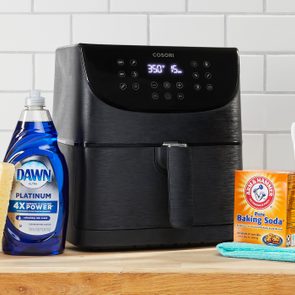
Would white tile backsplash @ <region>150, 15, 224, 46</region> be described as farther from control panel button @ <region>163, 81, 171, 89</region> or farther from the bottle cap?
the bottle cap

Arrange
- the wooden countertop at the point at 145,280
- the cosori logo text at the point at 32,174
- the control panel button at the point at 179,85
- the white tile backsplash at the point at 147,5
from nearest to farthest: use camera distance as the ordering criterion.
→ the wooden countertop at the point at 145,280 < the cosori logo text at the point at 32,174 < the control panel button at the point at 179,85 < the white tile backsplash at the point at 147,5

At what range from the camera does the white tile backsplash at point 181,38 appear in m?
1.83

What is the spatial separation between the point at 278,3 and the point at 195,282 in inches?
32.9

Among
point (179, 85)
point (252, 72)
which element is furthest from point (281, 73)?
point (179, 85)

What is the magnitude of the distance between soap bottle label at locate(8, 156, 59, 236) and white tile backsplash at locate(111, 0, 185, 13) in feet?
1.90

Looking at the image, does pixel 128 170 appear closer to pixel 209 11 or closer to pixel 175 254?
pixel 175 254

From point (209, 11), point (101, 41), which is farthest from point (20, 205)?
point (209, 11)

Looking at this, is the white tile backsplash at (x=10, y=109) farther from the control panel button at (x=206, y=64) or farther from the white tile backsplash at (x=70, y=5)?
the control panel button at (x=206, y=64)

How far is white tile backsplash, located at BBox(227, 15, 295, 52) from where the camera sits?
1837mm

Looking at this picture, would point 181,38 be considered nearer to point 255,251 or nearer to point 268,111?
point 268,111

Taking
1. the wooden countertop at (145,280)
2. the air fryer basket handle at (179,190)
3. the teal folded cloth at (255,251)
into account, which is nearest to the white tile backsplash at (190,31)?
the air fryer basket handle at (179,190)

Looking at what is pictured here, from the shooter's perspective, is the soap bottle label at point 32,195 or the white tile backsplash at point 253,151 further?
the white tile backsplash at point 253,151

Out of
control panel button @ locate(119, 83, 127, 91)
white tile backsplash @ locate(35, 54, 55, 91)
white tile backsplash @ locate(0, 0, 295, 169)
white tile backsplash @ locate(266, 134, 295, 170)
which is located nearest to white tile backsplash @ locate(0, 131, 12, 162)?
white tile backsplash @ locate(0, 0, 295, 169)

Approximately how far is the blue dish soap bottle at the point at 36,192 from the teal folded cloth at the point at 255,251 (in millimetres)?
284
